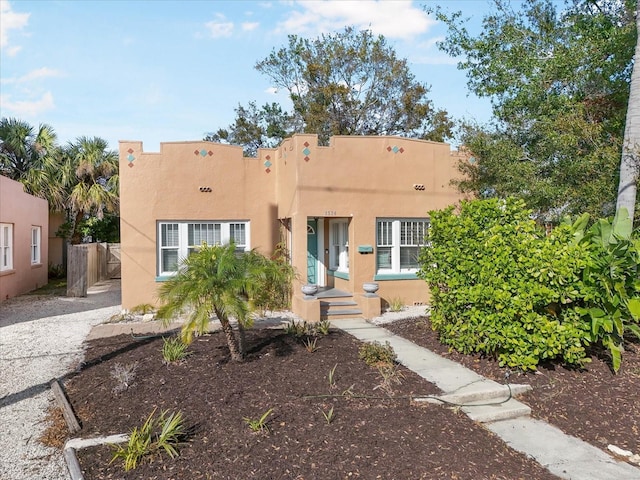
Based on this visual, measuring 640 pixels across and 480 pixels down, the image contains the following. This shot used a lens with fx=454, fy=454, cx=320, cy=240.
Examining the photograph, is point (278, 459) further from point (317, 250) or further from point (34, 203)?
point (34, 203)

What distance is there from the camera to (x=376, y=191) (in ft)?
38.7

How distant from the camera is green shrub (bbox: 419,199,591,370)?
19.8ft

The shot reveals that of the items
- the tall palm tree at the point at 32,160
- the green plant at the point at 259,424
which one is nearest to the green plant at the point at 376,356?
the green plant at the point at 259,424

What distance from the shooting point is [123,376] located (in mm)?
5867

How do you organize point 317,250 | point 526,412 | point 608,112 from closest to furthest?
point 526,412
point 608,112
point 317,250

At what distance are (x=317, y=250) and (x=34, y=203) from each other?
12226 mm

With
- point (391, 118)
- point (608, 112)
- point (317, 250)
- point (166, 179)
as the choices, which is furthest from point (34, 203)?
point (608, 112)

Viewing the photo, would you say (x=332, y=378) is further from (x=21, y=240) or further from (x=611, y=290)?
(x=21, y=240)

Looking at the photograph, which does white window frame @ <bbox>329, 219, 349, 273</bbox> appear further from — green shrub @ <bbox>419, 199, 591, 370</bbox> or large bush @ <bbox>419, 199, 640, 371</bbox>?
large bush @ <bbox>419, 199, 640, 371</bbox>

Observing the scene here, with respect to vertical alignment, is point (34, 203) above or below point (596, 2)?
below

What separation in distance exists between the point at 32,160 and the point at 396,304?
19.1 metres

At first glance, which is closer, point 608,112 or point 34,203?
point 608,112

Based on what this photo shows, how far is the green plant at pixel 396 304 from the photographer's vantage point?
11.5 metres

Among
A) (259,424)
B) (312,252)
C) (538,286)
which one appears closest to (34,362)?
(259,424)
